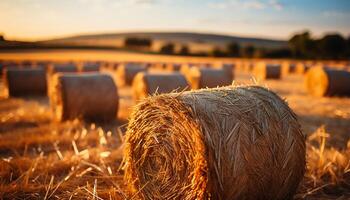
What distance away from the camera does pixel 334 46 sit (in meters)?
67.3

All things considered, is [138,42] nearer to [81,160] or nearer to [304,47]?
[304,47]

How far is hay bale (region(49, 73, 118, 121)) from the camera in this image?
33.0 ft

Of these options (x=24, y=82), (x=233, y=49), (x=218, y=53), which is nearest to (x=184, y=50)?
(x=218, y=53)

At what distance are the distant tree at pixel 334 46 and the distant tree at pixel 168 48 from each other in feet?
84.9

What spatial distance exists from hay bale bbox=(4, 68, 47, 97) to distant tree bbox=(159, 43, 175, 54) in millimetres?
56528

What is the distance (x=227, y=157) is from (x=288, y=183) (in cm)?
100

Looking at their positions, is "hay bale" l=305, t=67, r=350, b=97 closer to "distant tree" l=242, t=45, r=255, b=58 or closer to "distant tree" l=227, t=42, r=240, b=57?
"distant tree" l=242, t=45, r=255, b=58

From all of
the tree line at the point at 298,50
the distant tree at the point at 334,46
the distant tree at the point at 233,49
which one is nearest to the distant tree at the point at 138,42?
the tree line at the point at 298,50

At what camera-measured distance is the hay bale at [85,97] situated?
10.1m

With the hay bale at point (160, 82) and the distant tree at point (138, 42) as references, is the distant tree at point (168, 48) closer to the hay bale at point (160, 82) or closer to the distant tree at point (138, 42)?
the distant tree at point (138, 42)

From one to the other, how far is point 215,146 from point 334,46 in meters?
69.2

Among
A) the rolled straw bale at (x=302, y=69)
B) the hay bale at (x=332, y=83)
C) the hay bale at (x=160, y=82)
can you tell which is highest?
the hay bale at (x=160, y=82)

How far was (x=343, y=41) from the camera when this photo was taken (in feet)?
223

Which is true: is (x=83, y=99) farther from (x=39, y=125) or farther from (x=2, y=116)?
(x=2, y=116)
